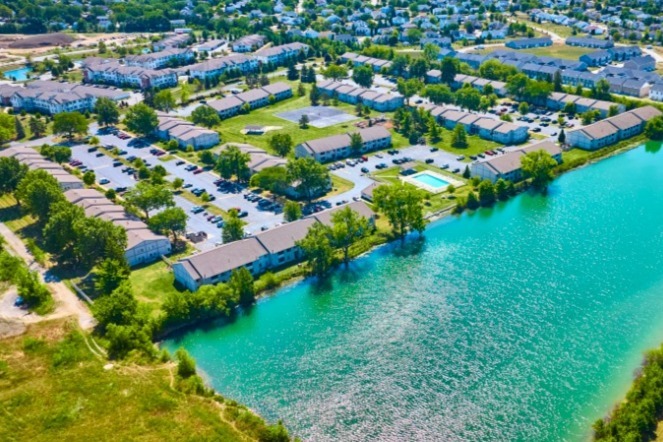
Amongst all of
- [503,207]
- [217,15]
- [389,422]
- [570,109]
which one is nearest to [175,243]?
[389,422]

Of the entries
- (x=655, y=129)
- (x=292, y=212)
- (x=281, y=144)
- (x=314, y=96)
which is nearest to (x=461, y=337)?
(x=292, y=212)

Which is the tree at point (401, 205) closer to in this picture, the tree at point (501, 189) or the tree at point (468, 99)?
the tree at point (501, 189)

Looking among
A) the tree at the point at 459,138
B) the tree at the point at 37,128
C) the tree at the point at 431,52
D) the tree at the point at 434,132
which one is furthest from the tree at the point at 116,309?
the tree at the point at 431,52

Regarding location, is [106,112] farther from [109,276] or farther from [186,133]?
[109,276]

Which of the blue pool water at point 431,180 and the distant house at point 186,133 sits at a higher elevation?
the distant house at point 186,133

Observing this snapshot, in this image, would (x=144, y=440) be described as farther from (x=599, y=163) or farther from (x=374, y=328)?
(x=599, y=163)

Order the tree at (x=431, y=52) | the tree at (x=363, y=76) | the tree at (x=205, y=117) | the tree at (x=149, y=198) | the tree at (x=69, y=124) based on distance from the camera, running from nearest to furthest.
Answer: the tree at (x=149, y=198), the tree at (x=69, y=124), the tree at (x=205, y=117), the tree at (x=363, y=76), the tree at (x=431, y=52)

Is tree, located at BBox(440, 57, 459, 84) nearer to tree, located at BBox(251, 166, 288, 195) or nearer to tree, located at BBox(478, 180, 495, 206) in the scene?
tree, located at BBox(478, 180, 495, 206)
